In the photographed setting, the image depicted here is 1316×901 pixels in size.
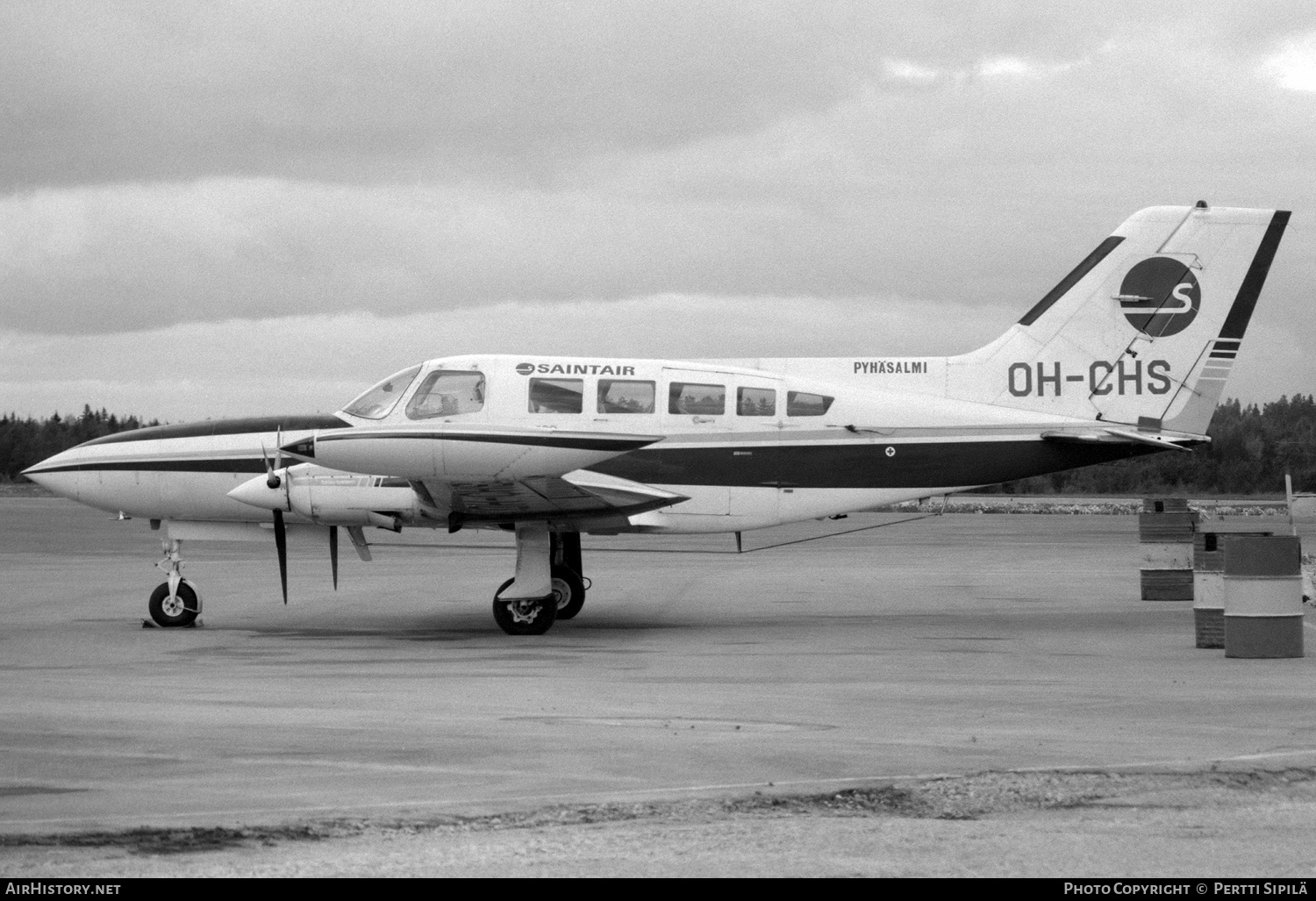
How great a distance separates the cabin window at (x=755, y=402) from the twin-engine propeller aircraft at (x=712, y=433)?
0.03 m

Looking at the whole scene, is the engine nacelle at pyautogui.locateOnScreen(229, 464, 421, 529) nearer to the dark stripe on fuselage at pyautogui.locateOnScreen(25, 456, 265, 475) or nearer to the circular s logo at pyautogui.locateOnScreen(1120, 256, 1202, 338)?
the dark stripe on fuselage at pyautogui.locateOnScreen(25, 456, 265, 475)

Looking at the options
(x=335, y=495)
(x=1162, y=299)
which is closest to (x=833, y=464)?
(x=1162, y=299)

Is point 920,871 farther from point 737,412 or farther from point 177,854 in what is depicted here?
point 737,412

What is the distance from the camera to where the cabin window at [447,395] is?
15688mm

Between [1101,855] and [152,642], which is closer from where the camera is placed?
[1101,855]

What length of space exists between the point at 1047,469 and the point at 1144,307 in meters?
2.38

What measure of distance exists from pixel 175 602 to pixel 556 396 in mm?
5290

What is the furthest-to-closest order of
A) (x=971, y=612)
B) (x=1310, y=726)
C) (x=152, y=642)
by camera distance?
(x=971, y=612) < (x=152, y=642) < (x=1310, y=726)

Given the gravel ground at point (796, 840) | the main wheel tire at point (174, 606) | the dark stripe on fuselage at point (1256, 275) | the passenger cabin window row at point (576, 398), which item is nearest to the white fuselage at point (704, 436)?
the passenger cabin window row at point (576, 398)

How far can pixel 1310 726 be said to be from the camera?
29.7 ft

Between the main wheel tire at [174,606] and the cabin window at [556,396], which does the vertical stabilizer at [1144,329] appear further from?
the main wheel tire at [174,606]

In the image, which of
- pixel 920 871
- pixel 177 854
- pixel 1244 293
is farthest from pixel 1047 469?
pixel 177 854

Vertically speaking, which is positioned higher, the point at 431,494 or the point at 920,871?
the point at 431,494

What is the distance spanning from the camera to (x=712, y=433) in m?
16.4
